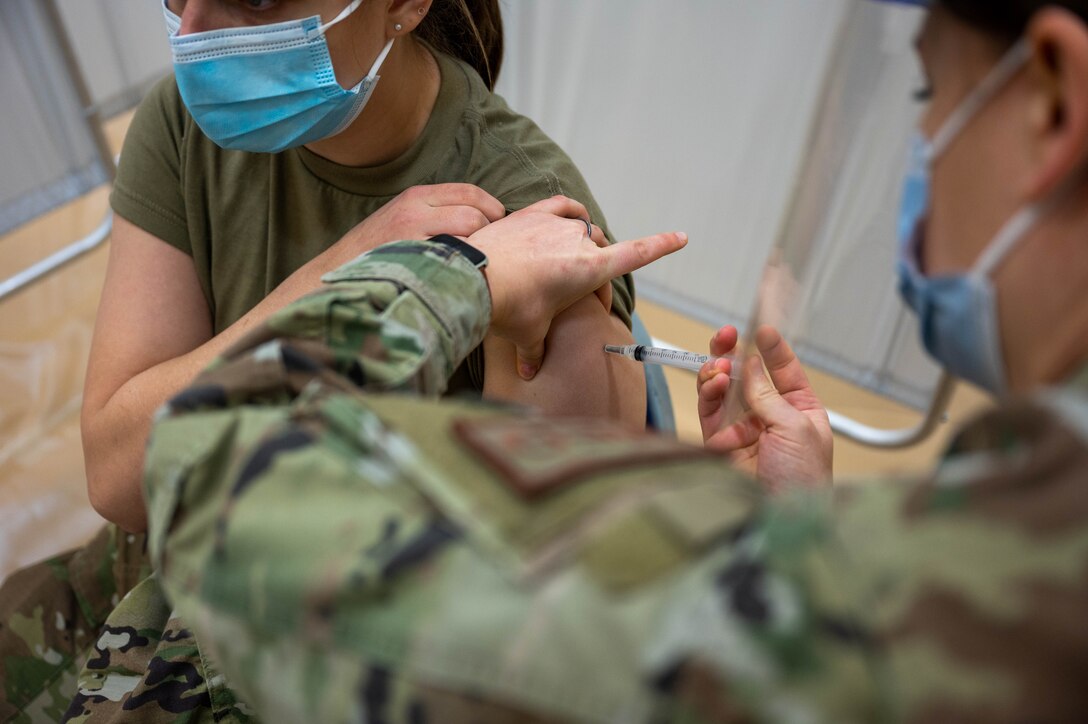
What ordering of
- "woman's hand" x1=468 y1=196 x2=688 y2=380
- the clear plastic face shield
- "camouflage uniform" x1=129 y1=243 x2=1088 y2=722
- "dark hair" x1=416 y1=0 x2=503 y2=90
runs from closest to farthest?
"camouflage uniform" x1=129 y1=243 x2=1088 y2=722
the clear plastic face shield
"woman's hand" x1=468 y1=196 x2=688 y2=380
"dark hair" x1=416 y1=0 x2=503 y2=90

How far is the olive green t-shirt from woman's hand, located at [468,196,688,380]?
16 cm

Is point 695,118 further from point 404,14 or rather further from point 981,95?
point 981,95

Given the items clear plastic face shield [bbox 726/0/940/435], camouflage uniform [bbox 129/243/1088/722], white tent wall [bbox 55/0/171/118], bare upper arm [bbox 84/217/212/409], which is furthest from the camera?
white tent wall [bbox 55/0/171/118]

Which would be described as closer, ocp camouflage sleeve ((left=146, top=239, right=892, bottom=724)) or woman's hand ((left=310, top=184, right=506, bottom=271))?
ocp camouflage sleeve ((left=146, top=239, right=892, bottom=724))

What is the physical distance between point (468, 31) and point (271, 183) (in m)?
0.36

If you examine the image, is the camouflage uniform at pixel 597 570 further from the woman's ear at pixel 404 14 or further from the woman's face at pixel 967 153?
the woman's ear at pixel 404 14

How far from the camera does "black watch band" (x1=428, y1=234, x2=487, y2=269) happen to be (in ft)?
2.70

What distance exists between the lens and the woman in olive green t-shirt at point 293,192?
103 cm

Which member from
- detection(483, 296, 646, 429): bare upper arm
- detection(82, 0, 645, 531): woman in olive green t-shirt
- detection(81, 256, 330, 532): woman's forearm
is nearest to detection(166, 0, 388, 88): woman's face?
detection(82, 0, 645, 531): woman in olive green t-shirt

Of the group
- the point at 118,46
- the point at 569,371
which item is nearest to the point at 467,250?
the point at 569,371

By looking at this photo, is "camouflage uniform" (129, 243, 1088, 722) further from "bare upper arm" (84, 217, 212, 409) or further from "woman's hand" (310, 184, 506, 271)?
"bare upper arm" (84, 217, 212, 409)

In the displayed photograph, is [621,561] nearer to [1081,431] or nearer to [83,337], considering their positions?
[1081,431]

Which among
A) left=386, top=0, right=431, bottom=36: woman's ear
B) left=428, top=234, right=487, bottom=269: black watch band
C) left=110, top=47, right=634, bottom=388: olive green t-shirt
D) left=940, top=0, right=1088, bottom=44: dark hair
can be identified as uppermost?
left=940, top=0, right=1088, bottom=44: dark hair

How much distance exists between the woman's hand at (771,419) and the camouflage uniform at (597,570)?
51 centimetres
